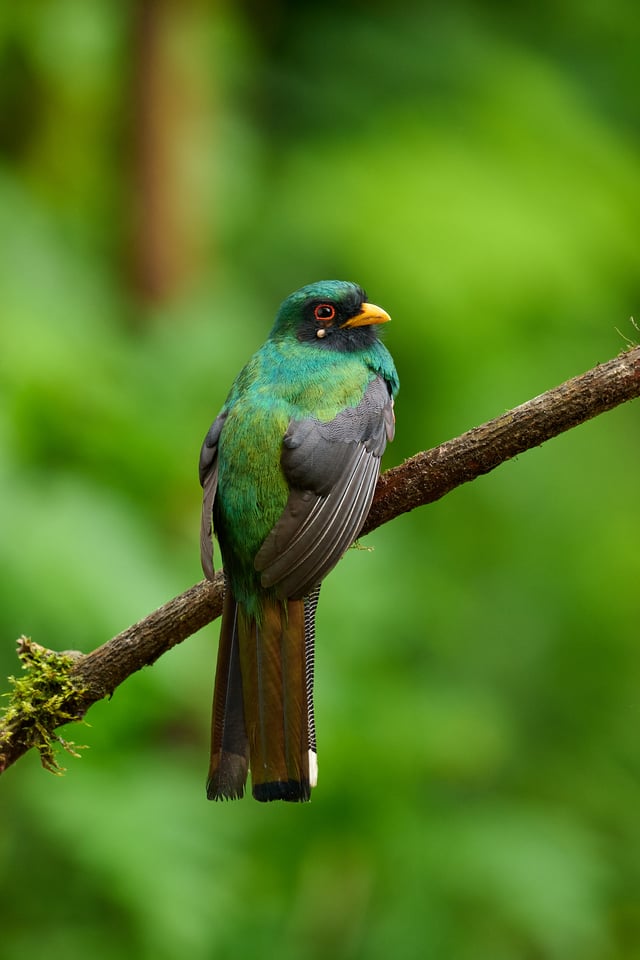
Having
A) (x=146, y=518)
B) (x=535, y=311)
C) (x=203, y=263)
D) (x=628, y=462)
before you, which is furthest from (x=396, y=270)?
(x=628, y=462)

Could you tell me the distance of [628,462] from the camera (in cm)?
679

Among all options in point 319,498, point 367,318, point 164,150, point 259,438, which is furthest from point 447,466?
→ point 164,150

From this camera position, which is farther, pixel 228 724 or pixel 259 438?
pixel 259 438

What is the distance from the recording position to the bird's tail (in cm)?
316

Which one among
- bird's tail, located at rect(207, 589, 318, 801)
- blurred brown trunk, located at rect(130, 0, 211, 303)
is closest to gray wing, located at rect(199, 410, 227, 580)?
bird's tail, located at rect(207, 589, 318, 801)

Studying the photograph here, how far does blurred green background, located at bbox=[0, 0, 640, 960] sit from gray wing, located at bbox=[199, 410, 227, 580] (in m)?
0.68

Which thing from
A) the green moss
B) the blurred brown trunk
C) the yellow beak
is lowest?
the green moss

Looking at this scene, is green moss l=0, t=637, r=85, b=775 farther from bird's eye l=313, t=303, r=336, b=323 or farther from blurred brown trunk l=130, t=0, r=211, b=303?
blurred brown trunk l=130, t=0, r=211, b=303

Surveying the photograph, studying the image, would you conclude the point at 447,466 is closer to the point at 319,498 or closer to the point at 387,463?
the point at 319,498

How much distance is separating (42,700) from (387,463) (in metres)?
3.16

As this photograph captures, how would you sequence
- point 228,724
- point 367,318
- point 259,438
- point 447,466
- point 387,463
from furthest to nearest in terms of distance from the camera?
point 387,463, point 367,318, point 259,438, point 228,724, point 447,466

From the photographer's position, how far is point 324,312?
13.3 feet

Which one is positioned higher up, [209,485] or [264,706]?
[209,485]

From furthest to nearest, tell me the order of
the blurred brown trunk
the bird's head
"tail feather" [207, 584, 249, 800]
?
the blurred brown trunk, the bird's head, "tail feather" [207, 584, 249, 800]
